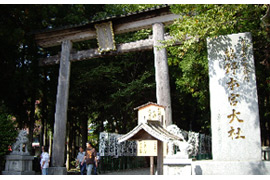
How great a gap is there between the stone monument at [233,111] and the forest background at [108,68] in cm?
68

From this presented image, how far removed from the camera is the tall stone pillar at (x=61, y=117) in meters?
9.59

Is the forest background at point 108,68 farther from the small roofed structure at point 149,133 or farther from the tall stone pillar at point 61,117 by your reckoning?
the small roofed structure at point 149,133

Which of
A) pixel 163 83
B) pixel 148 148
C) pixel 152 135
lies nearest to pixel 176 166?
pixel 152 135

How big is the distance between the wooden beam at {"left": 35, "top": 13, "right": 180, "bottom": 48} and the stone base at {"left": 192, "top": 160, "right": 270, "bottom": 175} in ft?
17.0

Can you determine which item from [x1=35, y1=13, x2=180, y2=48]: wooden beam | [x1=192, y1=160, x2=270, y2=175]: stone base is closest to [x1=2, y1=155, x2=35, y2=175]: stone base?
[x1=35, y1=13, x2=180, y2=48]: wooden beam

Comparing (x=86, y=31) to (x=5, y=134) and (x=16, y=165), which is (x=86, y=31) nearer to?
(x=5, y=134)

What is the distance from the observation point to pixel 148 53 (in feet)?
49.0

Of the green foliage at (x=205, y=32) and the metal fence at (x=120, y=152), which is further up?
the green foliage at (x=205, y=32)

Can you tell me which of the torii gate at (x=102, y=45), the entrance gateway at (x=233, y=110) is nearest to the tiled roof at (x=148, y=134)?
the entrance gateway at (x=233, y=110)

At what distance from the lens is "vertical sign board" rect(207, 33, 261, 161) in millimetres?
6129

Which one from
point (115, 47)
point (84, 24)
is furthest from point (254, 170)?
point (84, 24)

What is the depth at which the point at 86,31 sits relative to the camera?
10555mm

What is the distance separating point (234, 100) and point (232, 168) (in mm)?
1523

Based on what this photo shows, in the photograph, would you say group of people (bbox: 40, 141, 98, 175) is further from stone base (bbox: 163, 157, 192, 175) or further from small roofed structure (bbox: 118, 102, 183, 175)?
stone base (bbox: 163, 157, 192, 175)
